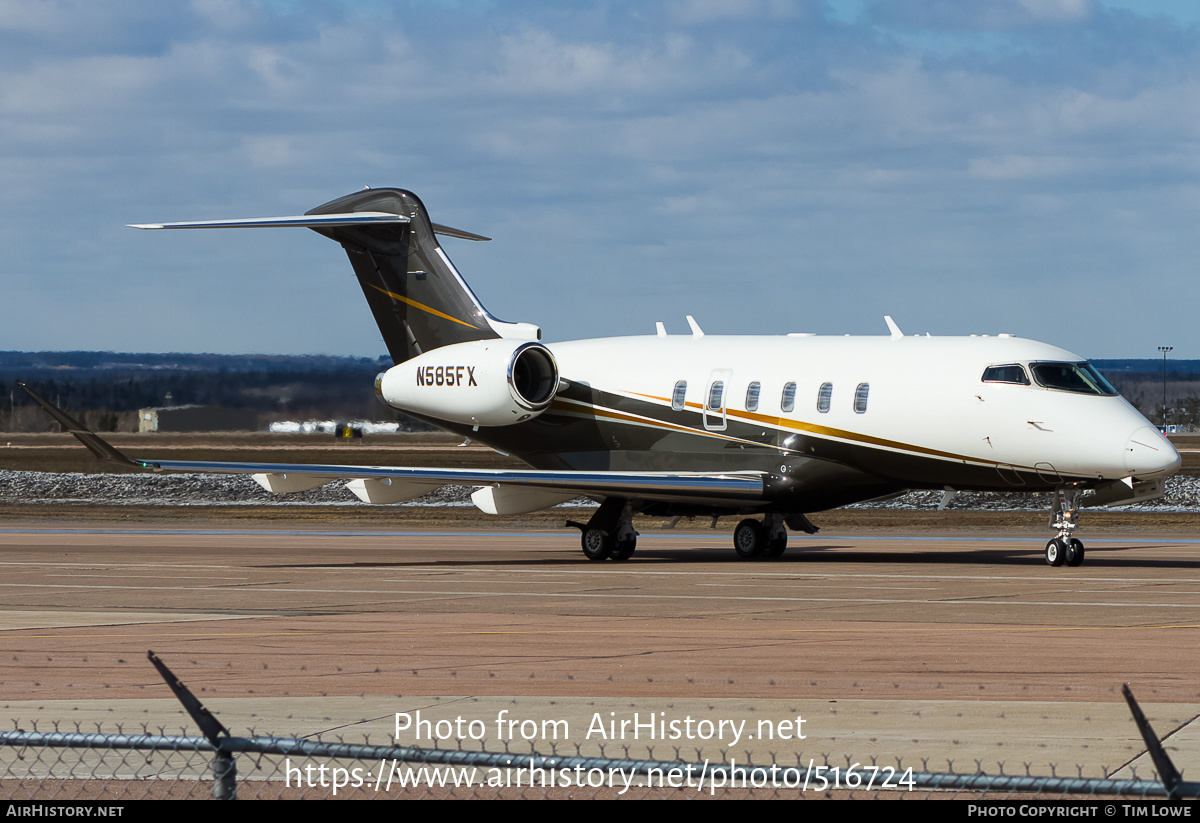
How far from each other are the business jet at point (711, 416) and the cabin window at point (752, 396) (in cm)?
2

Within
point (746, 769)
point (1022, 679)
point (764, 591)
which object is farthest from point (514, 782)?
point (764, 591)

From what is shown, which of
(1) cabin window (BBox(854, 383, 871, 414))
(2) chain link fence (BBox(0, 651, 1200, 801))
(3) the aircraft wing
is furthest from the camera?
(1) cabin window (BBox(854, 383, 871, 414))

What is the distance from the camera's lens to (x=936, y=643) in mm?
15594

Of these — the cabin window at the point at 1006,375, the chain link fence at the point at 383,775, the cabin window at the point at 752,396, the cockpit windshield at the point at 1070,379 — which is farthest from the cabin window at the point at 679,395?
the chain link fence at the point at 383,775

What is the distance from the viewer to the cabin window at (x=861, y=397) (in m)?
26.7

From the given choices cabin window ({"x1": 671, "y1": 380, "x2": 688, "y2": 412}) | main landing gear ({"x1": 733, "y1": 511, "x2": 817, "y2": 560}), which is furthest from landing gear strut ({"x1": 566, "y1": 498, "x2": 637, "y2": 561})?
main landing gear ({"x1": 733, "y1": 511, "x2": 817, "y2": 560})

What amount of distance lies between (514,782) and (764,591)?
43.9 ft

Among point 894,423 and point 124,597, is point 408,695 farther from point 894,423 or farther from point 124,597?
point 894,423

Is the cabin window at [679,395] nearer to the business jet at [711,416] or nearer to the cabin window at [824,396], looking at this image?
the business jet at [711,416]

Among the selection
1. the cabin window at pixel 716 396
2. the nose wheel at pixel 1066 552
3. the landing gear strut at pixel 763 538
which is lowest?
the nose wheel at pixel 1066 552

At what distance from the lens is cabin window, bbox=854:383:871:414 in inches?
1049

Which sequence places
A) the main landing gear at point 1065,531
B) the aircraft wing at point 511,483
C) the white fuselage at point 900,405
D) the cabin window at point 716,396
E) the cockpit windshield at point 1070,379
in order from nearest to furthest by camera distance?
the white fuselage at point 900,405
the cockpit windshield at point 1070,379
the main landing gear at point 1065,531
the aircraft wing at point 511,483
the cabin window at point 716,396

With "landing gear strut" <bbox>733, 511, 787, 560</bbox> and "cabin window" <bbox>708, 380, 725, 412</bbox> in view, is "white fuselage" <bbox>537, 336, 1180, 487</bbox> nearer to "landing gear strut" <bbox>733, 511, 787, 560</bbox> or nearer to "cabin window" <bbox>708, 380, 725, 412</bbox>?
"cabin window" <bbox>708, 380, 725, 412</bbox>

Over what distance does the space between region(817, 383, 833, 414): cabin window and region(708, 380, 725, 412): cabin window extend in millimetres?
2069
